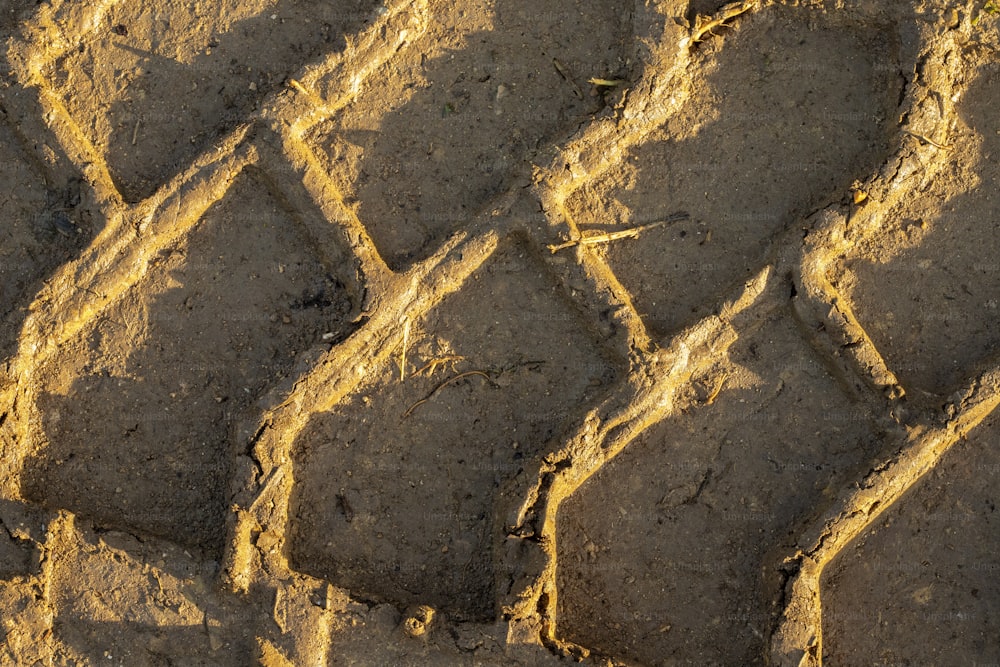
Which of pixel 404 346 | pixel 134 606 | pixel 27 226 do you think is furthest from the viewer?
pixel 27 226

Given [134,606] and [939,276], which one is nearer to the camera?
[134,606]

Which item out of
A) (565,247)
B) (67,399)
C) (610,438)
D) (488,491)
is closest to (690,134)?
(565,247)

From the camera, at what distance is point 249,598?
133 inches

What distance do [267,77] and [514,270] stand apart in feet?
4.68

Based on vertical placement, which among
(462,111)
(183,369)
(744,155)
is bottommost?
(744,155)

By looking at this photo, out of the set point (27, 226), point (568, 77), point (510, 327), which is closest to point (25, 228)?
point (27, 226)

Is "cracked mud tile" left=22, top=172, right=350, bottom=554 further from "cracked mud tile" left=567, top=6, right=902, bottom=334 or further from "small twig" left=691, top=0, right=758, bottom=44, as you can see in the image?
"small twig" left=691, top=0, right=758, bottom=44

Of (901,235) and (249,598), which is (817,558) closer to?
(901,235)

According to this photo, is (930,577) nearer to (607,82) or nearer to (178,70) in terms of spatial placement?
(607,82)

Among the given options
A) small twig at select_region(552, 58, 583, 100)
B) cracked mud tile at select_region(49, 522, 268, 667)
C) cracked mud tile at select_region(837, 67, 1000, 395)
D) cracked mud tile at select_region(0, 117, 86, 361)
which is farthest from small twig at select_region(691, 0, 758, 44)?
cracked mud tile at select_region(49, 522, 268, 667)

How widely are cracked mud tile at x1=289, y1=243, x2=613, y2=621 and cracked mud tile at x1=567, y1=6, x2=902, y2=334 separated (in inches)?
16.8

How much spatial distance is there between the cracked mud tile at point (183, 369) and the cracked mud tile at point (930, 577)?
2.53m

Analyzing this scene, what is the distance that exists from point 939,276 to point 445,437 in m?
2.29

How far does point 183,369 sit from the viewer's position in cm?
355
